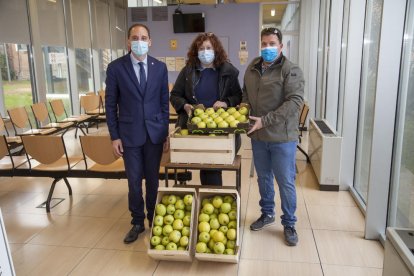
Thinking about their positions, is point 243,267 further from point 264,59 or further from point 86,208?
point 86,208

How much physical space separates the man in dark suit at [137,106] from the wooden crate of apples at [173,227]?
0.42m

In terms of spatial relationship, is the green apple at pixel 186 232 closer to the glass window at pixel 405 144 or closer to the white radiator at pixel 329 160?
the glass window at pixel 405 144

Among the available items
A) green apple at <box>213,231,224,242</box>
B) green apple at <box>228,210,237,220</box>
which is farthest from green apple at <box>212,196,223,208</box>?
green apple at <box>213,231,224,242</box>

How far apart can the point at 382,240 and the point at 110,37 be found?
8759 millimetres

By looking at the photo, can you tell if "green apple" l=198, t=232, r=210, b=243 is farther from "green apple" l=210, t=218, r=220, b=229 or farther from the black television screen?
the black television screen

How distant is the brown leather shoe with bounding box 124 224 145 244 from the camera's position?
126 inches

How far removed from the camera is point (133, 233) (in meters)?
3.24

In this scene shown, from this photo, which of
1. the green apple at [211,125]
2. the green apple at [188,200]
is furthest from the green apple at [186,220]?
the green apple at [211,125]

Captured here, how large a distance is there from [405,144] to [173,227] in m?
1.92

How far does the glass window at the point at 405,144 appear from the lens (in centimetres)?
Result: 283

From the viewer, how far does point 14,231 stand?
11.4 feet

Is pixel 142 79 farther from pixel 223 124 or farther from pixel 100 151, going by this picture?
pixel 100 151

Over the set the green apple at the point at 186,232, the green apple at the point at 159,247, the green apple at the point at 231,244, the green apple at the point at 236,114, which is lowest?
the green apple at the point at 159,247

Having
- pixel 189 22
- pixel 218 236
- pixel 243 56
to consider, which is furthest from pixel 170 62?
pixel 218 236
